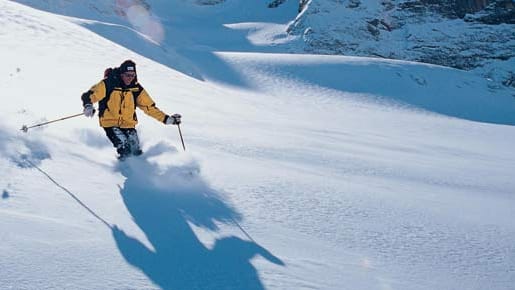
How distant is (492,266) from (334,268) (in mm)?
1188

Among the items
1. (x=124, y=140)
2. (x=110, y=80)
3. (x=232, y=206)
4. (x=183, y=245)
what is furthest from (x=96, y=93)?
(x=183, y=245)

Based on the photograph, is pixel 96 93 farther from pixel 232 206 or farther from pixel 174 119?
pixel 232 206

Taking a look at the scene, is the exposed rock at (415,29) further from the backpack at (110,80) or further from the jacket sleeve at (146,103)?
the backpack at (110,80)

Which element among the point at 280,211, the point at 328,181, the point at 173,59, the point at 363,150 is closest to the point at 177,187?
the point at 280,211

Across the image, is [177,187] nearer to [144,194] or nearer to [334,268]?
[144,194]

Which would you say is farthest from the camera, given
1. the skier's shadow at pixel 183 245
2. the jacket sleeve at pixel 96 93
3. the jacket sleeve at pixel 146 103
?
the jacket sleeve at pixel 146 103

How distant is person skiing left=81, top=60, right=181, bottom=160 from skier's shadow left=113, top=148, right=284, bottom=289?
1082 millimetres

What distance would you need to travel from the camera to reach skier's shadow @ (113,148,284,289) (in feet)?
9.93

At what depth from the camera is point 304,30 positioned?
173ft

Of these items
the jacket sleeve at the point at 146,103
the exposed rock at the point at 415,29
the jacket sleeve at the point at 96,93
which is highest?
the jacket sleeve at the point at 96,93

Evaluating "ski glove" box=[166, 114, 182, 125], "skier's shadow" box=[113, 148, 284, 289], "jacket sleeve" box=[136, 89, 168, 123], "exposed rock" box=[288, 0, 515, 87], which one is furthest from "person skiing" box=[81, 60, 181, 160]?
"exposed rock" box=[288, 0, 515, 87]

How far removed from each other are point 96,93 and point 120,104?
302 millimetres

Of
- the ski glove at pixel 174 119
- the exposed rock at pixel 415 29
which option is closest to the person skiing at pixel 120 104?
the ski glove at pixel 174 119

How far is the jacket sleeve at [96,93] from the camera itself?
5559 millimetres
